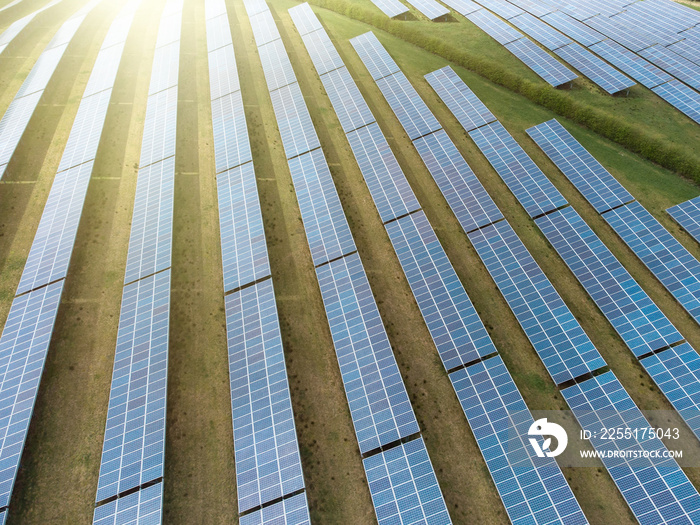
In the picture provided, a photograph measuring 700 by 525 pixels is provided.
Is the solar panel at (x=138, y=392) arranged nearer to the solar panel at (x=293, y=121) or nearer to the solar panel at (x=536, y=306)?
the solar panel at (x=293, y=121)

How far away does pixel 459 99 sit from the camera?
43312 mm

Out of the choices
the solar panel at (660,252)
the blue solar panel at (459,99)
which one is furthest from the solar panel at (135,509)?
the blue solar panel at (459,99)

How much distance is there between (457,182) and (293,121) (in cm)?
1981

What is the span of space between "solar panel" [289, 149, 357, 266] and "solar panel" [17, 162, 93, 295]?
20.5 meters

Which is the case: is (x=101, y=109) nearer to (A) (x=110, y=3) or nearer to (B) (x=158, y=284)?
(B) (x=158, y=284)

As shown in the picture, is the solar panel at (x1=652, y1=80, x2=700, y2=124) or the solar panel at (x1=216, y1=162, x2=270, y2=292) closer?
the solar panel at (x1=216, y1=162, x2=270, y2=292)

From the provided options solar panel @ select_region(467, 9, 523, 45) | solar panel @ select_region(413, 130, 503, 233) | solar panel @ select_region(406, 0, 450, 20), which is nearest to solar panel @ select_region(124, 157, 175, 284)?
solar panel @ select_region(413, 130, 503, 233)

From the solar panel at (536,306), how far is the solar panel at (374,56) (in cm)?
2817

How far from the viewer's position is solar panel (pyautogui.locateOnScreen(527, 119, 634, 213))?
107 feet

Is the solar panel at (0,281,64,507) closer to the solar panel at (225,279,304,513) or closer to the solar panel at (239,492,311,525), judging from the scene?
the solar panel at (225,279,304,513)

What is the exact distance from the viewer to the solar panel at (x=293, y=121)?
3984cm

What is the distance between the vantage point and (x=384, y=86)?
46.6 meters

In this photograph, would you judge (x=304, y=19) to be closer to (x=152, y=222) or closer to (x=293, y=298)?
(x=152, y=222)

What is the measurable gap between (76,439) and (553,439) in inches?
1216
